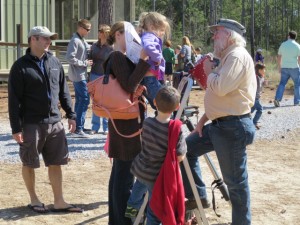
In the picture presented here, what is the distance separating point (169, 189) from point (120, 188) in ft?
2.69

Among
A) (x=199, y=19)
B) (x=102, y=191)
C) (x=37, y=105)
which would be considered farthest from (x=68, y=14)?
(x=199, y=19)

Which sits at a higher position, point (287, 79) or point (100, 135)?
point (287, 79)

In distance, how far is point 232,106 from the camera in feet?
14.8

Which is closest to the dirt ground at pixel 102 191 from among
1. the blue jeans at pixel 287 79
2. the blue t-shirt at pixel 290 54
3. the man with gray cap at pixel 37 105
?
the man with gray cap at pixel 37 105

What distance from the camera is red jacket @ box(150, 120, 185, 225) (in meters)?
4.18

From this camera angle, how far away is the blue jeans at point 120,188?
191 inches

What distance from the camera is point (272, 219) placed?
568 cm

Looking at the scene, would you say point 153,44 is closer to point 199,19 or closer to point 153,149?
point 153,149

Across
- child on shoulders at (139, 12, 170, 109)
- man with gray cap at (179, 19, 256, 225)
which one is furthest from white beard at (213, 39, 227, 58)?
child on shoulders at (139, 12, 170, 109)

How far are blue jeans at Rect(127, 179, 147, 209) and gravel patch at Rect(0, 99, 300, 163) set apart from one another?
11.5ft

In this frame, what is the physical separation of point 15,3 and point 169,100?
51.2 ft

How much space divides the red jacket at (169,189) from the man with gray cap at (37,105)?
1691 millimetres

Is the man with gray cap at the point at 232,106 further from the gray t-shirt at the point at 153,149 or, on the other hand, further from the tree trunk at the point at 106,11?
the tree trunk at the point at 106,11

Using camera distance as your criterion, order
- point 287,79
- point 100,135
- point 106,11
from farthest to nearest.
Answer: point 106,11 → point 287,79 → point 100,135
